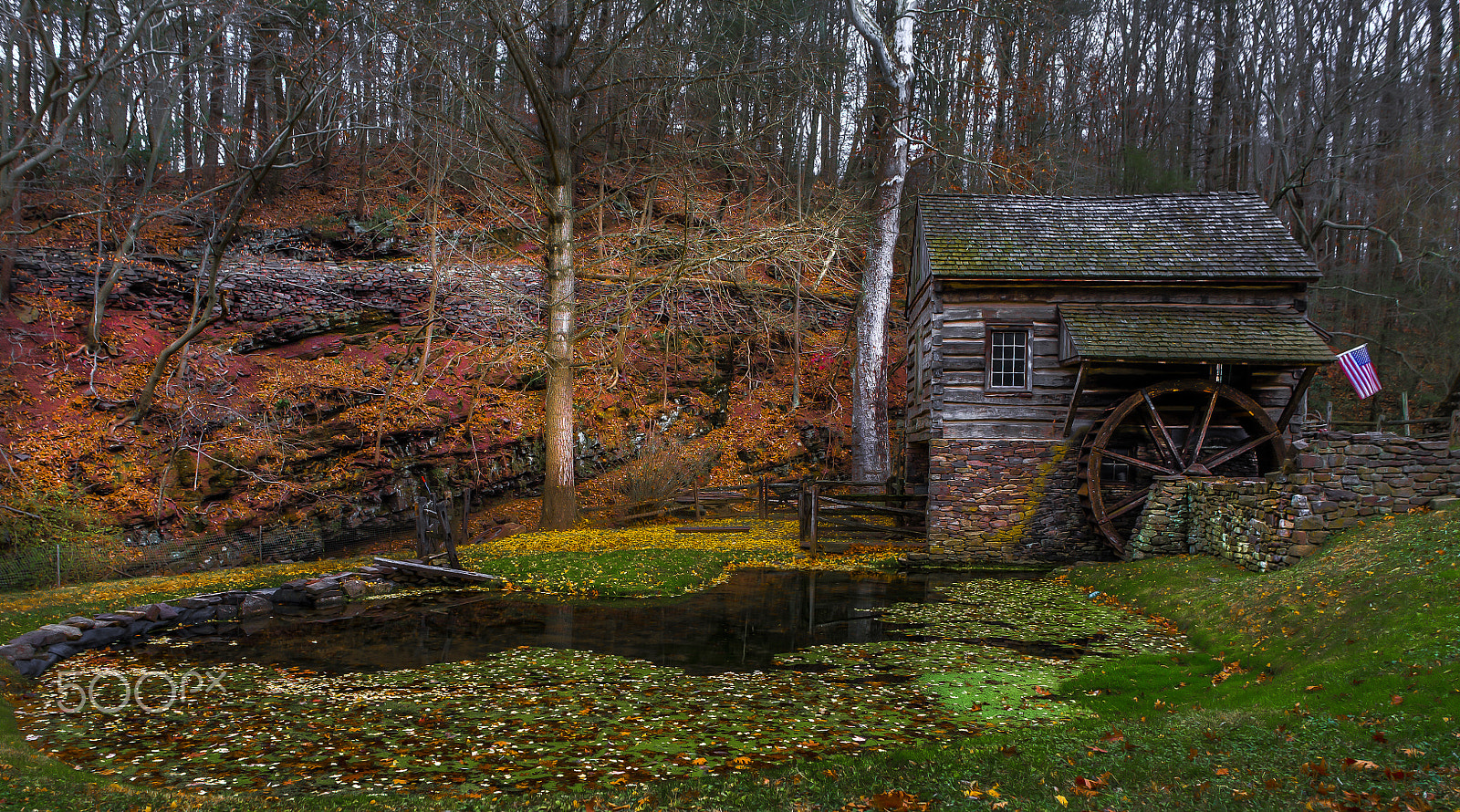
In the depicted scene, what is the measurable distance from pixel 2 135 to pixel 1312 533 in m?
22.1

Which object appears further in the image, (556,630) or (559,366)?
(559,366)

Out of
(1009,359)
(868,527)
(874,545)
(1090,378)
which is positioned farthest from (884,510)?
(1090,378)

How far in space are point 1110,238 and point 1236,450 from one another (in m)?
5.11

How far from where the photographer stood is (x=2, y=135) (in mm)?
13070

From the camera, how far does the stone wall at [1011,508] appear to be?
14.9 m

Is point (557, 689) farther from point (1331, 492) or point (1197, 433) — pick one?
point (1197, 433)

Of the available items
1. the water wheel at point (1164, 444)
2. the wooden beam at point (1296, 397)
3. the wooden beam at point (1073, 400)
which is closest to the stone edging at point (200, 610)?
the wooden beam at point (1073, 400)

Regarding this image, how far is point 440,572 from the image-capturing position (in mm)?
11992

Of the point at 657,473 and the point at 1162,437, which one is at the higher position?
the point at 1162,437

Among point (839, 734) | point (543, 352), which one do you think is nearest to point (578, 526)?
point (543, 352)

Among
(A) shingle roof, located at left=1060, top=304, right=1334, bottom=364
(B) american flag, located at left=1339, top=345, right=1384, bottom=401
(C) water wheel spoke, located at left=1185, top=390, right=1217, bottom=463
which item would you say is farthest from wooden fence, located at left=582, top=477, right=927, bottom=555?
(B) american flag, located at left=1339, top=345, right=1384, bottom=401

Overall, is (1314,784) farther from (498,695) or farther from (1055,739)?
(498,695)

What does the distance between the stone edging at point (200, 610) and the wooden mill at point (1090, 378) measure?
9817 millimetres

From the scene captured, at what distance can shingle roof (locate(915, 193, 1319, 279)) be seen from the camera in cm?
1513
